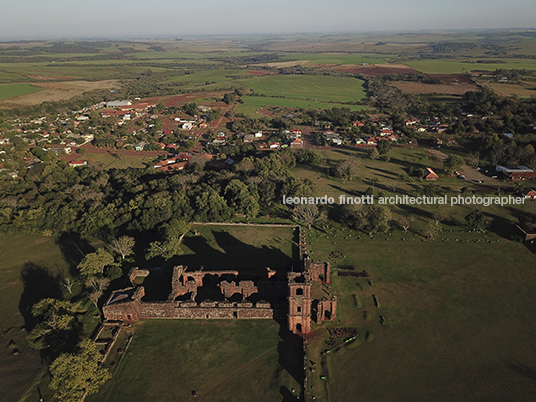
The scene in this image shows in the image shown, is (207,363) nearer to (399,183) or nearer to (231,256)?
(231,256)

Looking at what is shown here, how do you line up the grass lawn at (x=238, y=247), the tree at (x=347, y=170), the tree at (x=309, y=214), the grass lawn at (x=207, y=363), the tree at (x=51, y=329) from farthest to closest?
the tree at (x=347, y=170) → the tree at (x=309, y=214) → the grass lawn at (x=238, y=247) → the tree at (x=51, y=329) → the grass lawn at (x=207, y=363)

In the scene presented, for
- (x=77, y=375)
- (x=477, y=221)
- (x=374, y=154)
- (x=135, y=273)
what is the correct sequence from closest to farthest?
(x=77, y=375) → (x=135, y=273) → (x=477, y=221) → (x=374, y=154)

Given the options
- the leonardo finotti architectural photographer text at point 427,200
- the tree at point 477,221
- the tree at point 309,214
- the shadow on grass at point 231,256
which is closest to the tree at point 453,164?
the leonardo finotti architectural photographer text at point 427,200

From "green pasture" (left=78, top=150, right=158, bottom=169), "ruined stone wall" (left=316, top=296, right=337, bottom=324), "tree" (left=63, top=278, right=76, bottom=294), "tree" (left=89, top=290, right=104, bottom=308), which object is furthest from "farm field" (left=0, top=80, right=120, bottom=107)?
"ruined stone wall" (left=316, top=296, right=337, bottom=324)

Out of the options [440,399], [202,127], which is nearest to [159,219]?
[440,399]

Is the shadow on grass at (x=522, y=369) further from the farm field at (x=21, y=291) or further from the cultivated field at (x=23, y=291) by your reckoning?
the farm field at (x=21, y=291)

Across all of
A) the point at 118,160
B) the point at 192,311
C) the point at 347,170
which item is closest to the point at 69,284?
the point at 192,311

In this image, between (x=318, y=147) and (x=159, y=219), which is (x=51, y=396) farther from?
(x=318, y=147)
